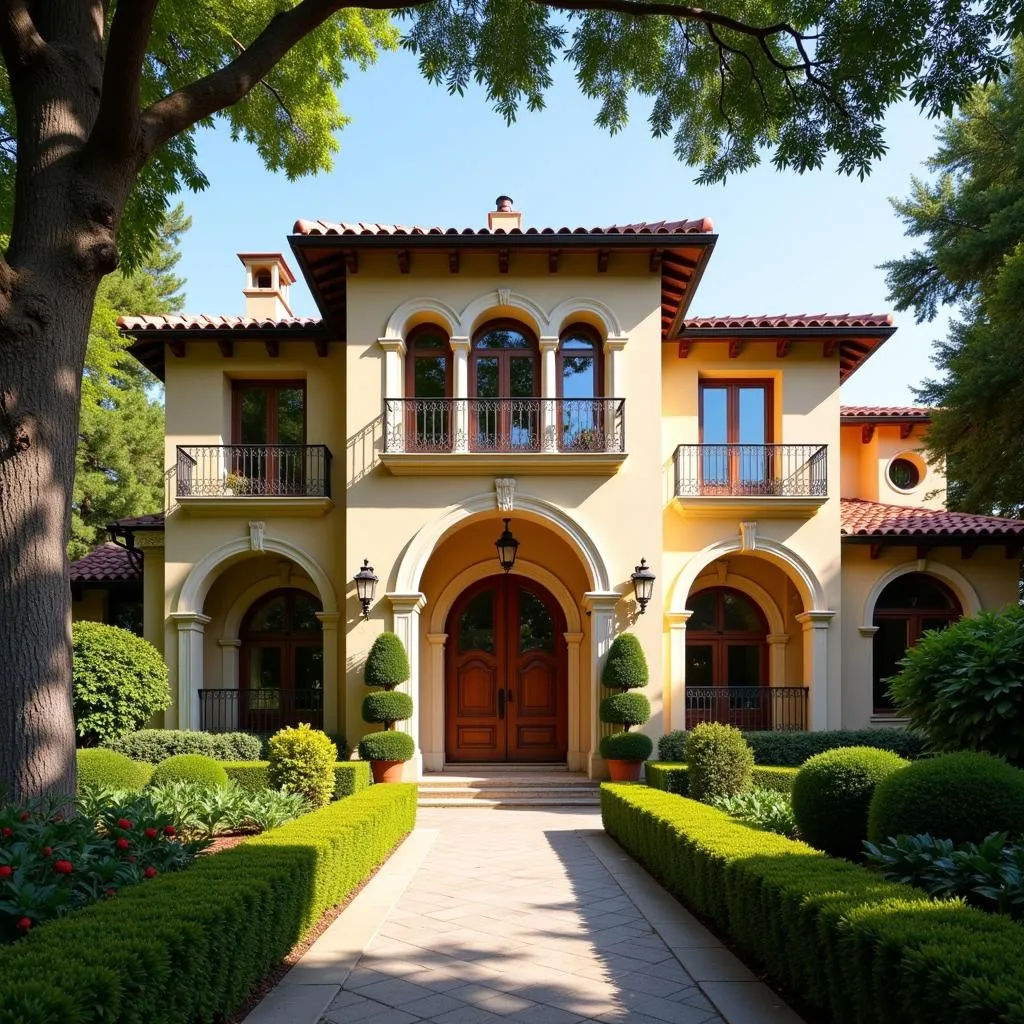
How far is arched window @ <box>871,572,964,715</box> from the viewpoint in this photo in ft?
55.6

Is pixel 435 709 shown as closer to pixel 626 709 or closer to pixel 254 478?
pixel 626 709

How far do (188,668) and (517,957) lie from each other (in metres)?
11.2

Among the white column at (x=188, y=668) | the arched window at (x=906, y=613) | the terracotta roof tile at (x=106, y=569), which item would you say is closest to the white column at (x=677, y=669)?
the arched window at (x=906, y=613)

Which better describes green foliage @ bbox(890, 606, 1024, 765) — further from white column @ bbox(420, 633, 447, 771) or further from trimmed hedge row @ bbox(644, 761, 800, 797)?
white column @ bbox(420, 633, 447, 771)

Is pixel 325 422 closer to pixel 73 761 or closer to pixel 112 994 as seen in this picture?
pixel 73 761

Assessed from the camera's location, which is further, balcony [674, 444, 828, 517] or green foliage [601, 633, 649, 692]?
balcony [674, 444, 828, 517]

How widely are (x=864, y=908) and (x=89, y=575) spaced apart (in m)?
16.2

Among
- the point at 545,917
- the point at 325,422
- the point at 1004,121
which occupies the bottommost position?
the point at 545,917

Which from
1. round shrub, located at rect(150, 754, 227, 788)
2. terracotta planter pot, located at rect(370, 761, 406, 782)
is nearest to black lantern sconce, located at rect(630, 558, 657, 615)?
terracotta planter pot, located at rect(370, 761, 406, 782)

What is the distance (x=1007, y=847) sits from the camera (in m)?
6.00

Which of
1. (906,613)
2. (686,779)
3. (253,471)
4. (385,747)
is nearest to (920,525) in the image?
(906,613)

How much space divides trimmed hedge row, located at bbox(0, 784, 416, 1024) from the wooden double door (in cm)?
973

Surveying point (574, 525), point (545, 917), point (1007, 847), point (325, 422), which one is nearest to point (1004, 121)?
point (574, 525)

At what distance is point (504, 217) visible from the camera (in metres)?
17.0
